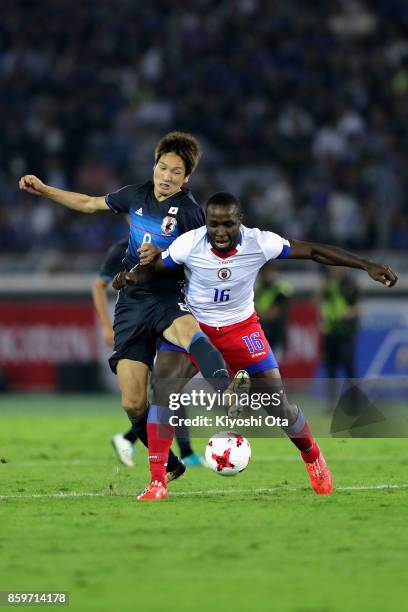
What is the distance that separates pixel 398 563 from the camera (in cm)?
549

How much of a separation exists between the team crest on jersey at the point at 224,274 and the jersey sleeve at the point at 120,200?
2.55 feet

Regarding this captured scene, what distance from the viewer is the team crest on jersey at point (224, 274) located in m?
7.64

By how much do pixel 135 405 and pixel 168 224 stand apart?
1177 mm

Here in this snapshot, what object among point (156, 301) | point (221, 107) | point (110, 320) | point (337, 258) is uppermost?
point (221, 107)

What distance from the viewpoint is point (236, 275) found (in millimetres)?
7676

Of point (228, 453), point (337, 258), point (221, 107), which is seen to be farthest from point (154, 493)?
point (221, 107)

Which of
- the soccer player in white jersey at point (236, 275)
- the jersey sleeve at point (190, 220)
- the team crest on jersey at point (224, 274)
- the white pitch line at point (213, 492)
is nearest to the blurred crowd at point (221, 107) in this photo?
the white pitch line at point (213, 492)

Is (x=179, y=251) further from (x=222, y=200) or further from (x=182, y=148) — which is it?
(x=182, y=148)

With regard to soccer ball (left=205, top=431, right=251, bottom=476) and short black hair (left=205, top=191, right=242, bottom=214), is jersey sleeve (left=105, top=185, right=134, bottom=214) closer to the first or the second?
short black hair (left=205, top=191, right=242, bottom=214)

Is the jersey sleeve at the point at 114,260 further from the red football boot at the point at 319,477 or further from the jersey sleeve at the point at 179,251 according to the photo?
the red football boot at the point at 319,477

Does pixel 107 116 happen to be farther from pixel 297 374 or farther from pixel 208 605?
pixel 208 605

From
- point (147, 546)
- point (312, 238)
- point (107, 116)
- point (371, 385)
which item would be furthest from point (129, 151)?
point (147, 546)

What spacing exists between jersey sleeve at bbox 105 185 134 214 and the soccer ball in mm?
1585

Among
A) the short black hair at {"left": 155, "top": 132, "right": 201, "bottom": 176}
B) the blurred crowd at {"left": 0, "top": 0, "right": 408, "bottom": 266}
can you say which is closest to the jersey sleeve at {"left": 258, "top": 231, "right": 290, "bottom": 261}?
the short black hair at {"left": 155, "top": 132, "right": 201, "bottom": 176}
